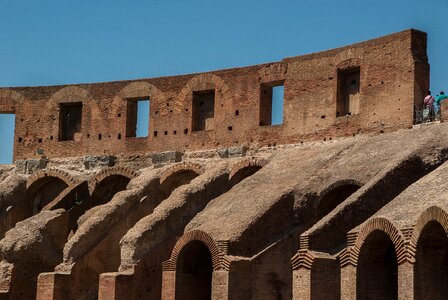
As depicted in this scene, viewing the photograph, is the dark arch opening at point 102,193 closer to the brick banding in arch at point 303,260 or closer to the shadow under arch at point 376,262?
the brick banding in arch at point 303,260

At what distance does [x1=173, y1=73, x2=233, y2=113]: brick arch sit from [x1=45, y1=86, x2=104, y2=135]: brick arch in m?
2.71

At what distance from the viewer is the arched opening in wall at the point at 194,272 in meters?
23.0

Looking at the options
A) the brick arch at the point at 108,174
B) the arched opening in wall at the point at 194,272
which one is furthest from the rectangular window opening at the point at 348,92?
the brick arch at the point at 108,174

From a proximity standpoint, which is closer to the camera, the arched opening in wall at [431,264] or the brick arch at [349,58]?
the arched opening in wall at [431,264]

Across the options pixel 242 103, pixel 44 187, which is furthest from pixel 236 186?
pixel 44 187

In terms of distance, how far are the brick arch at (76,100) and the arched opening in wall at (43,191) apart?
69.5 inches

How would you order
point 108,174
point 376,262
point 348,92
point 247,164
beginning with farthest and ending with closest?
point 108,174 < point 348,92 < point 247,164 < point 376,262

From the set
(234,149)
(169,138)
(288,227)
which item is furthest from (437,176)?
(169,138)

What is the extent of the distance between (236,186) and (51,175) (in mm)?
7425

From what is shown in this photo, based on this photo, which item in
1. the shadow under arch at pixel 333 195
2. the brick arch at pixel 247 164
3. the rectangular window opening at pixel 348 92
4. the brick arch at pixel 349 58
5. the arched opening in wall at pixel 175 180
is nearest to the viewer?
the shadow under arch at pixel 333 195

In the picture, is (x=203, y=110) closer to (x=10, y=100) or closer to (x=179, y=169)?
(x=179, y=169)

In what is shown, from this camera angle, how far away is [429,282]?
59.8 feet

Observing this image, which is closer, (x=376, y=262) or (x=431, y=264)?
(x=431, y=264)

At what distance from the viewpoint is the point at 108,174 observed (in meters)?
29.0
